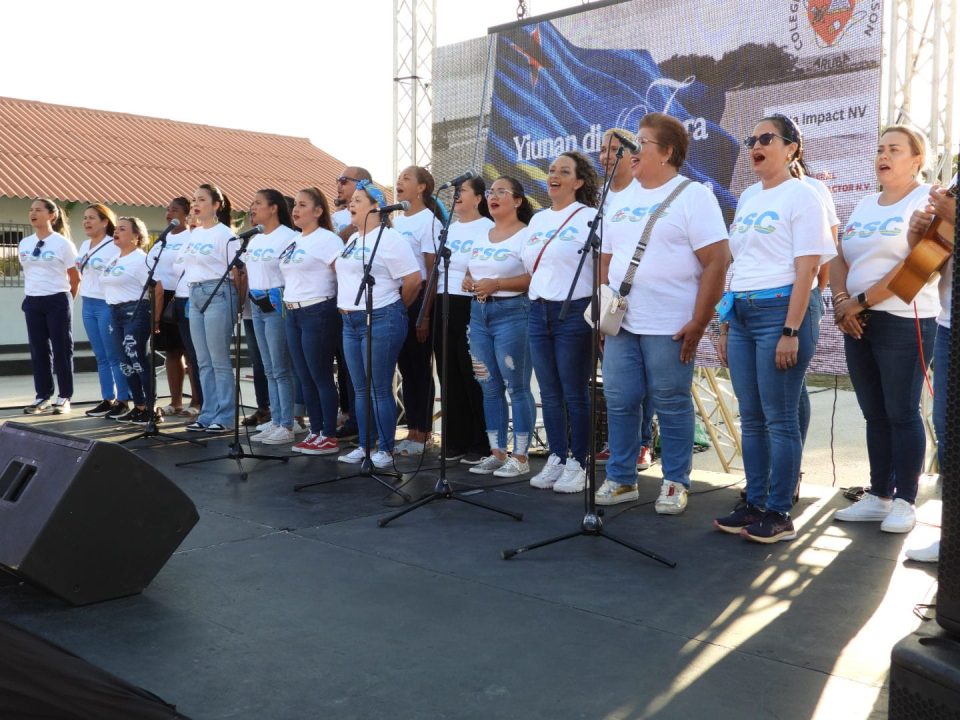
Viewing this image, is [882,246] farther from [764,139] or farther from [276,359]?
[276,359]

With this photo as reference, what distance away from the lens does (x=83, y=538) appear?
3.08 meters

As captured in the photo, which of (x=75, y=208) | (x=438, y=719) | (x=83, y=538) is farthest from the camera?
(x=75, y=208)

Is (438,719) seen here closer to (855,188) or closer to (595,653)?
(595,653)

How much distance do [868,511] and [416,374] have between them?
9.60ft

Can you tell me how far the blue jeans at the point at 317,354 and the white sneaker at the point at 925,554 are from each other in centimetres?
361

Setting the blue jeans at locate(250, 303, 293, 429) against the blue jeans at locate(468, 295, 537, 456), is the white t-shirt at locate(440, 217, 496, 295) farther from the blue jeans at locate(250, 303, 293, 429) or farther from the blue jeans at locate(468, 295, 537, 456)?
the blue jeans at locate(250, 303, 293, 429)

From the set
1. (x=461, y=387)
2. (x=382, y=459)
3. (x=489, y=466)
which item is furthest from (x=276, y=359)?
(x=489, y=466)

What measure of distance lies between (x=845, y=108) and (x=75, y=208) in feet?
46.3

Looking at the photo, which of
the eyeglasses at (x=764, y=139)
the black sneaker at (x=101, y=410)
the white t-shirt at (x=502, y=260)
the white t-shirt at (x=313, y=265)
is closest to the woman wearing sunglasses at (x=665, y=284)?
the eyeglasses at (x=764, y=139)

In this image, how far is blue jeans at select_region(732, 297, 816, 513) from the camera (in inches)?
151

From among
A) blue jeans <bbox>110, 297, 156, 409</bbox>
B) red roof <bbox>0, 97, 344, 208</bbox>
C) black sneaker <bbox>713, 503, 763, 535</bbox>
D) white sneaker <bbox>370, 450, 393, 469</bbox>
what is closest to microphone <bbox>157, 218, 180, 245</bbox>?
blue jeans <bbox>110, 297, 156, 409</bbox>

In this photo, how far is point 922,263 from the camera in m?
3.58

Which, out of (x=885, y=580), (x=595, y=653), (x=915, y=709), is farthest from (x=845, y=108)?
(x=915, y=709)

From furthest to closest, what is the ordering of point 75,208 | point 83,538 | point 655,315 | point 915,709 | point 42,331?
point 75,208 → point 42,331 → point 655,315 → point 83,538 → point 915,709
